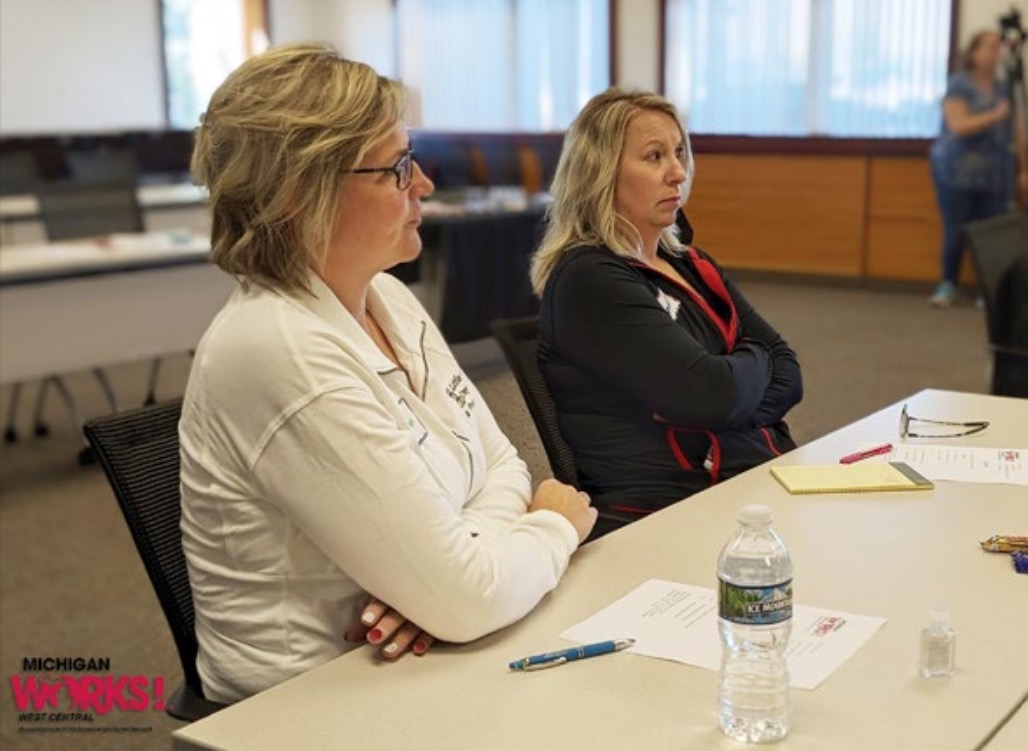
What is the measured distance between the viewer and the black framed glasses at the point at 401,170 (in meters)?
1.58

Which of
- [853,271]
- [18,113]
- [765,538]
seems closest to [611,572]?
[765,538]

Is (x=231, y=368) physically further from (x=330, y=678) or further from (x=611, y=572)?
(x=611, y=572)

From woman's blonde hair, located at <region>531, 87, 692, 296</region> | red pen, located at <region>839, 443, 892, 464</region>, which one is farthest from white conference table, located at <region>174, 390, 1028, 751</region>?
woman's blonde hair, located at <region>531, 87, 692, 296</region>

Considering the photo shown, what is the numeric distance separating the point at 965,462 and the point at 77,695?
1.99 meters

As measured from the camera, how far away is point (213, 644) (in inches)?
63.5

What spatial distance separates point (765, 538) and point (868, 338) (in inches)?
223

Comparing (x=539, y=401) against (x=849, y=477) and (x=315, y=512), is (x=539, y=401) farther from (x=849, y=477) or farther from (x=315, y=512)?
(x=315, y=512)

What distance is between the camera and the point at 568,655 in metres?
1.39

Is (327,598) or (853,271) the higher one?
(327,598)

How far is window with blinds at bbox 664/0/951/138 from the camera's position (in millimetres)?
8164

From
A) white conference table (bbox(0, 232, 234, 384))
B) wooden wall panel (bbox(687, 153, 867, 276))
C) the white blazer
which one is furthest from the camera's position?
wooden wall panel (bbox(687, 153, 867, 276))

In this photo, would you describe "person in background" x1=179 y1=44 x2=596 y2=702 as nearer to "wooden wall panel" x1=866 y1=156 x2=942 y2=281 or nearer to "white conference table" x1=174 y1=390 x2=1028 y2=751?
"white conference table" x1=174 y1=390 x2=1028 y2=751

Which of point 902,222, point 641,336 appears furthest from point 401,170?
point 902,222

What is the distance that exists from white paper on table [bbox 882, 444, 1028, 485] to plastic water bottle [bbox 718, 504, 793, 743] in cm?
84
